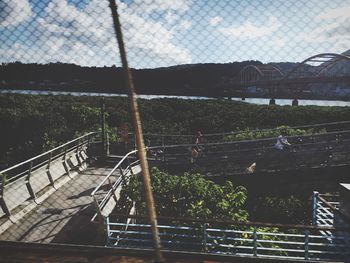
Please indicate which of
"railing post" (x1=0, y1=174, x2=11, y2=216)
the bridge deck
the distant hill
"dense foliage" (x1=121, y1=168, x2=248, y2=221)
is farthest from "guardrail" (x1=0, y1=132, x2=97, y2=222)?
the distant hill

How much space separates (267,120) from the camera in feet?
70.0

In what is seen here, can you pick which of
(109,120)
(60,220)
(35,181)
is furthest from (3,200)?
(109,120)

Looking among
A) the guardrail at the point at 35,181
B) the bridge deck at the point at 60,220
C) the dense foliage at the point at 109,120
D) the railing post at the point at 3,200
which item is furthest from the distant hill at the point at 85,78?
the dense foliage at the point at 109,120

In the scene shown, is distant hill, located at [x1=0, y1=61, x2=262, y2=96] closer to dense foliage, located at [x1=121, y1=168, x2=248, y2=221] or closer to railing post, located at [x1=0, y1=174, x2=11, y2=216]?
dense foliage, located at [x1=121, y1=168, x2=248, y2=221]

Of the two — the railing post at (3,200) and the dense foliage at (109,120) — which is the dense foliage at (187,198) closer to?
the railing post at (3,200)

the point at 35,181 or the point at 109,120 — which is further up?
the point at 109,120

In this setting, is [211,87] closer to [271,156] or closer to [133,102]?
[133,102]

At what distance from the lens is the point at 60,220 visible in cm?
771

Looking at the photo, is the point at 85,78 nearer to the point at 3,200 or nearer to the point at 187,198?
the point at 187,198

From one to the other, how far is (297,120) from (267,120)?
192 cm

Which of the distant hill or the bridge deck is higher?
the distant hill

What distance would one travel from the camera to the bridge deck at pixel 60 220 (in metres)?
6.87

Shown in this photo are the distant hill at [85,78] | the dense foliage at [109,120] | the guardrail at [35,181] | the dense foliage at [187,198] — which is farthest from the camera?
the dense foliage at [109,120]

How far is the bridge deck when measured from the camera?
6871 millimetres
